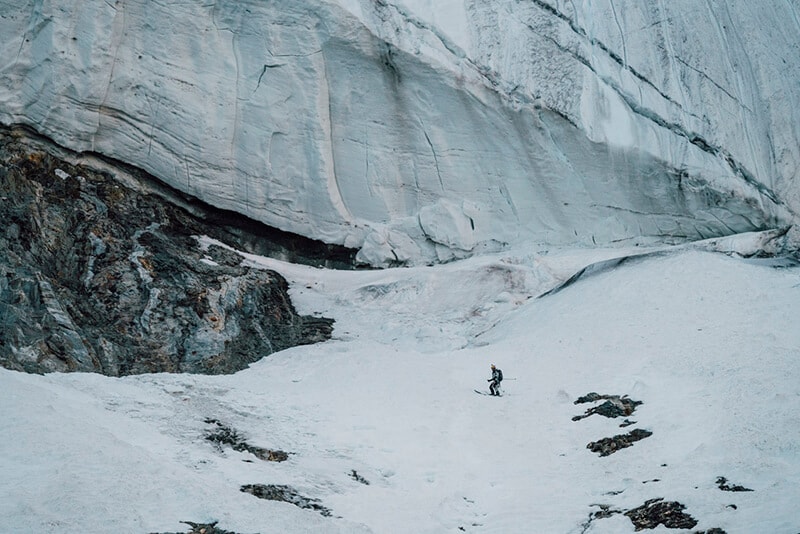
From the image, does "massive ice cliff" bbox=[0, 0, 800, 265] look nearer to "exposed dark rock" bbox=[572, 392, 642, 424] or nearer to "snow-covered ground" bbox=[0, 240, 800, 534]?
"snow-covered ground" bbox=[0, 240, 800, 534]

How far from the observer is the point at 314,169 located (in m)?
26.3

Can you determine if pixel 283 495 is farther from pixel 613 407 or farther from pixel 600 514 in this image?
pixel 613 407

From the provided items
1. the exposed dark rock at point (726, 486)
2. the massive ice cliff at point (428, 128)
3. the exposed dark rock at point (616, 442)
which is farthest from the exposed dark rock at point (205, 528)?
the massive ice cliff at point (428, 128)

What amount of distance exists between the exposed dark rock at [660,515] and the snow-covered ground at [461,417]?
141 millimetres

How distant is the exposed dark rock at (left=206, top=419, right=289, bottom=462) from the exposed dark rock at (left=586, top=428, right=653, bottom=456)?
5.05 meters

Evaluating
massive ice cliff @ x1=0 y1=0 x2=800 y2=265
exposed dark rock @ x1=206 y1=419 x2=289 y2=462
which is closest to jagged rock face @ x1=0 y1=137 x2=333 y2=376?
massive ice cliff @ x1=0 y1=0 x2=800 y2=265

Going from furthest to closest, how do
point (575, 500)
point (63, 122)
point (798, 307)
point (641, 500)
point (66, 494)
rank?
1. point (63, 122)
2. point (798, 307)
3. point (575, 500)
4. point (641, 500)
5. point (66, 494)

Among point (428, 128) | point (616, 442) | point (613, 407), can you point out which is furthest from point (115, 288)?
point (616, 442)

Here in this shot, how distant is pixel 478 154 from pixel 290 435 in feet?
46.7

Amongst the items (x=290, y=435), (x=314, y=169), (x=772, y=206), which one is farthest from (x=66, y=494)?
(x=772, y=206)

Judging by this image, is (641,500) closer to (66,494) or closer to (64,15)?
(66,494)

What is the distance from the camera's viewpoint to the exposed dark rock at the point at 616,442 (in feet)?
46.6

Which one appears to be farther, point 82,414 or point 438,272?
point 438,272

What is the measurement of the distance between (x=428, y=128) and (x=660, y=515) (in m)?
17.7
